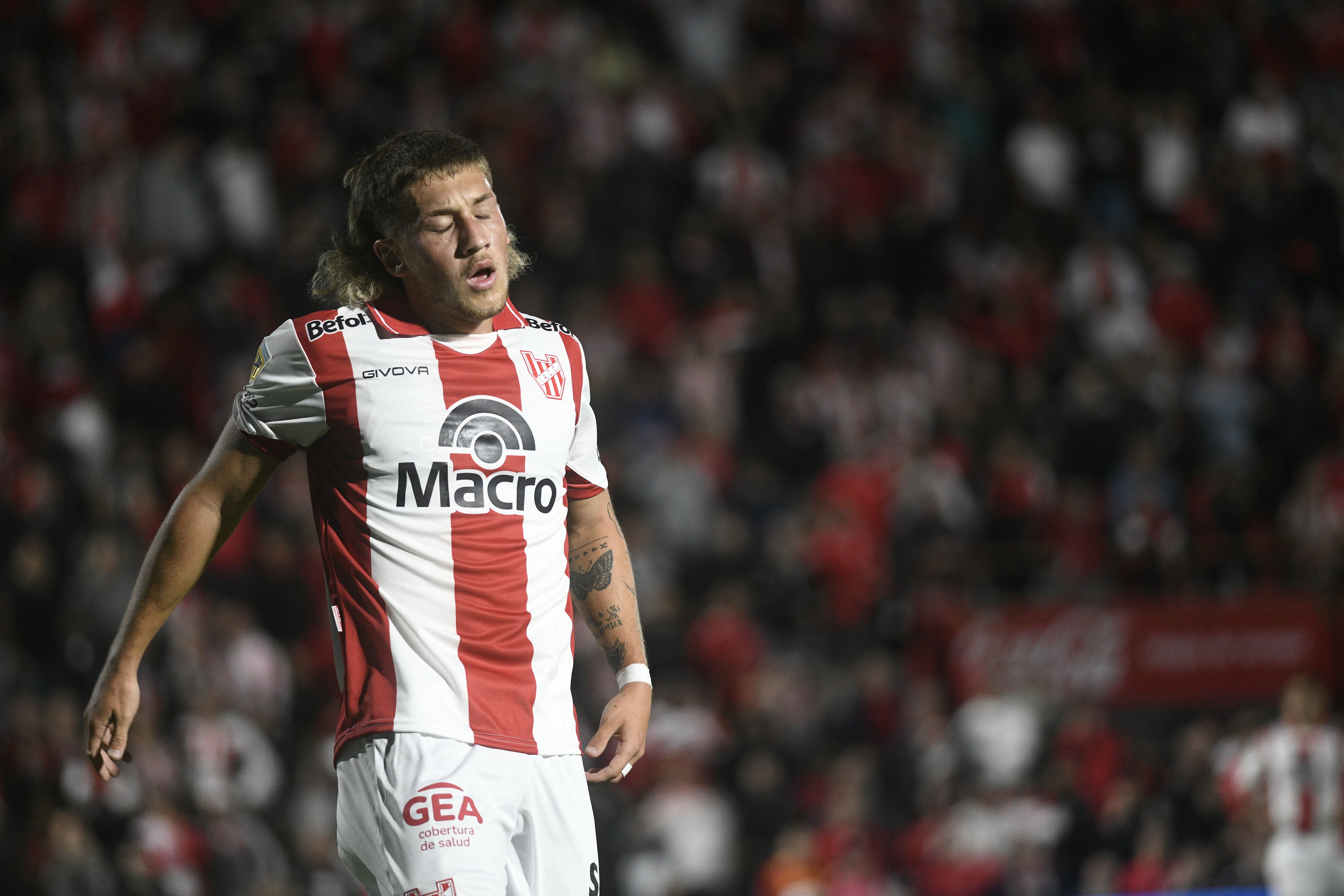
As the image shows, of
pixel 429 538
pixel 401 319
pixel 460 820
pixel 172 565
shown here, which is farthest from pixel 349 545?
pixel 460 820

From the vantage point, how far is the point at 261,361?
154 inches

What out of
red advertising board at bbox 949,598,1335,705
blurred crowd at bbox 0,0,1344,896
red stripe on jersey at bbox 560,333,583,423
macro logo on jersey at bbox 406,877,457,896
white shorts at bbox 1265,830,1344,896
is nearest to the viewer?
macro logo on jersey at bbox 406,877,457,896

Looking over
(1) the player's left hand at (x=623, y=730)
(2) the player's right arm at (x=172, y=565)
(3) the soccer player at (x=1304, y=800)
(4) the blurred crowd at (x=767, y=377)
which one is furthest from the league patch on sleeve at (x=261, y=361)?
(3) the soccer player at (x=1304, y=800)

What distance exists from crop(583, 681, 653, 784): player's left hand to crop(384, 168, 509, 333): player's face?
1.01 meters

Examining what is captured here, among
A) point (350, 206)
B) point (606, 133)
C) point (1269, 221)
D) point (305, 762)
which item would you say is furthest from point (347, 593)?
point (1269, 221)

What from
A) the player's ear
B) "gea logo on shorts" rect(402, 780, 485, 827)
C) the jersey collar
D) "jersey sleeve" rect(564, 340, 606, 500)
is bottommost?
"gea logo on shorts" rect(402, 780, 485, 827)

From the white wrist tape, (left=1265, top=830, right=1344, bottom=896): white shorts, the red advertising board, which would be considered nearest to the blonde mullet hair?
the white wrist tape

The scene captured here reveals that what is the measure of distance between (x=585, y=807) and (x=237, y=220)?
12327 millimetres

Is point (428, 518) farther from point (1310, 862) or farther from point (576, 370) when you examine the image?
point (1310, 862)

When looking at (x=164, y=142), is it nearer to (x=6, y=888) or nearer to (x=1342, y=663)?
(x=6, y=888)

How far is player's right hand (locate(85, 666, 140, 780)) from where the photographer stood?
3.92 metres

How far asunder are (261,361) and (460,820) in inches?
47.6

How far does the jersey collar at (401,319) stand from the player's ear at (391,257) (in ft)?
0.23

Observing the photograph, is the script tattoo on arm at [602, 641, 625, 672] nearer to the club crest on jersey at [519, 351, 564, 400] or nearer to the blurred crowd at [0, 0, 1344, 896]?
the club crest on jersey at [519, 351, 564, 400]
